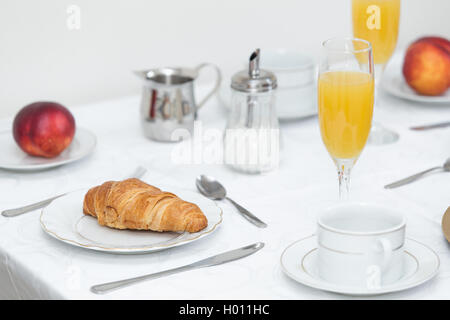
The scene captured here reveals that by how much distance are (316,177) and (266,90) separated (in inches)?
6.3

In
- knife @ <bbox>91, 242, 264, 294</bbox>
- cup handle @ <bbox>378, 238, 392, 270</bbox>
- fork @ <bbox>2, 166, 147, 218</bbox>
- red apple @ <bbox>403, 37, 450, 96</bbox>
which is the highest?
red apple @ <bbox>403, 37, 450, 96</bbox>

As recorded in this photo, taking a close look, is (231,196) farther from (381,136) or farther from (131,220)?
(381,136)

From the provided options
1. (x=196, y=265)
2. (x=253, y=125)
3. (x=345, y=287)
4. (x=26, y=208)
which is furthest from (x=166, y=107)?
(x=345, y=287)

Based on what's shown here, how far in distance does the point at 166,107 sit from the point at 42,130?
233mm

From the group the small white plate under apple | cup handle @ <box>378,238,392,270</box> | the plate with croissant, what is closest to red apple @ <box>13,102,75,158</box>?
the small white plate under apple

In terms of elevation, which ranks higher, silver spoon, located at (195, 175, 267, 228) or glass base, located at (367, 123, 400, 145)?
glass base, located at (367, 123, 400, 145)

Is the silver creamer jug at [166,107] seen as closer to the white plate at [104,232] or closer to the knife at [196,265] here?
the white plate at [104,232]

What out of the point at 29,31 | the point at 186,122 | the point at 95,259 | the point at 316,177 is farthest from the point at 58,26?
the point at 95,259

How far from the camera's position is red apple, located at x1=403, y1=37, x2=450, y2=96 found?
4.83 feet

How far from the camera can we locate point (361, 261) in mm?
753

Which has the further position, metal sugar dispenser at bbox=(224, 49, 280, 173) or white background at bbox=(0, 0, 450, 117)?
white background at bbox=(0, 0, 450, 117)

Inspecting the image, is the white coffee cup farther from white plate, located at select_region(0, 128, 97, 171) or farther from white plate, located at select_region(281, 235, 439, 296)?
white plate, located at select_region(0, 128, 97, 171)
